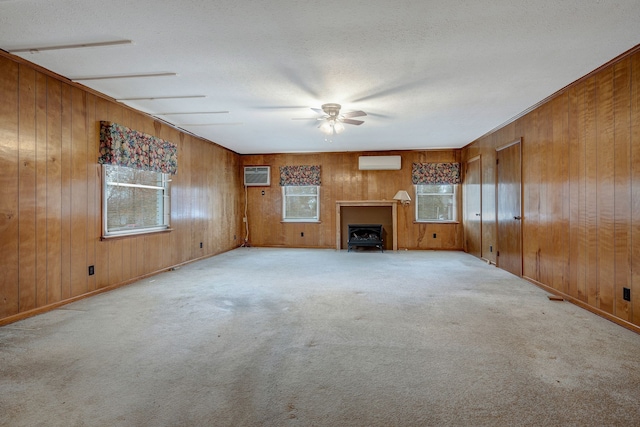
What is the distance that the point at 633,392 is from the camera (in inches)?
67.4

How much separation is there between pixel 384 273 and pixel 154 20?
13.1 feet

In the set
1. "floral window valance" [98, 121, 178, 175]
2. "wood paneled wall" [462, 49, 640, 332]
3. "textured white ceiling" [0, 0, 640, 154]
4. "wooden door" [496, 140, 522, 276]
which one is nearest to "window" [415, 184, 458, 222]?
"wooden door" [496, 140, 522, 276]

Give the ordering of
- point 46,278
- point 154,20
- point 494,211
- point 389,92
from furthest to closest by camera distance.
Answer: point 494,211
point 389,92
point 46,278
point 154,20

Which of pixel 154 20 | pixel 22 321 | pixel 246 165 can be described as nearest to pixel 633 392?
pixel 154 20

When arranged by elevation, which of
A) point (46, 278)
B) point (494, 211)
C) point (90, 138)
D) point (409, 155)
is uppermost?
point (409, 155)

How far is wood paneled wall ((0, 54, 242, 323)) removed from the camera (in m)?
2.78

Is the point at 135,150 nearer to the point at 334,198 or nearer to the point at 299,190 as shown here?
the point at 299,190

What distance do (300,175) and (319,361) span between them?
584 cm

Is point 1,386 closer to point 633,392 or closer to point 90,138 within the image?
point 90,138

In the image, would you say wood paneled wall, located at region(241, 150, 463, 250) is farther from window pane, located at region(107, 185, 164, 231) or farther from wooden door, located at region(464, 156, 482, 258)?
window pane, located at region(107, 185, 164, 231)

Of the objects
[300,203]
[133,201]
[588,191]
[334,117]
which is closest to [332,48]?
[334,117]

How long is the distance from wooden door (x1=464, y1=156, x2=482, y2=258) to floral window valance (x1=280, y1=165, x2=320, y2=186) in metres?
3.30

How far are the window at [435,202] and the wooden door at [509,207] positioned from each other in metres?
2.12

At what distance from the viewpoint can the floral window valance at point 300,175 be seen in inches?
297
